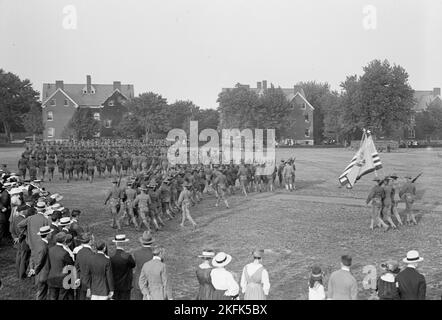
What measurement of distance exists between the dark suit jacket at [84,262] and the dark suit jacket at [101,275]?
8 cm

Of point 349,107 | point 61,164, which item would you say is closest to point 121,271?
point 61,164

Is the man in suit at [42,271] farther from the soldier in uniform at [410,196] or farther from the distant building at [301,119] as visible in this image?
the distant building at [301,119]

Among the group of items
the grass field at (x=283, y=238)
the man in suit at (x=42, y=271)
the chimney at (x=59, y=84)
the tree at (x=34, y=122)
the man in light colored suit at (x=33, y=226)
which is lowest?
the grass field at (x=283, y=238)

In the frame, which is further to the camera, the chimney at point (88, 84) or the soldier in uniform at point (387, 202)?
the chimney at point (88, 84)

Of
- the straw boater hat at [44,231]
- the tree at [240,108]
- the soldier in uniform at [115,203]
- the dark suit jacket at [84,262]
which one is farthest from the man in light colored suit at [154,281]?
the tree at [240,108]

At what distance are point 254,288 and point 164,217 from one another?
37.7ft

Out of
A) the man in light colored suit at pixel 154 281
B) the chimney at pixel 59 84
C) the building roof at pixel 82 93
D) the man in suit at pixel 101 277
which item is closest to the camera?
the man in light colored suit at pixel 154 281

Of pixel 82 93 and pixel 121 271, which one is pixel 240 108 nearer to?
pixel 82 93

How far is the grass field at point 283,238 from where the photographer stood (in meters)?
10.5

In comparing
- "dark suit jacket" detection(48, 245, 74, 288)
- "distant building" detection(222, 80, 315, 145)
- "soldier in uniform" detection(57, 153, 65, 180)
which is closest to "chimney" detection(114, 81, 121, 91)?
"distant building" detection(222, 80, 315, 145)

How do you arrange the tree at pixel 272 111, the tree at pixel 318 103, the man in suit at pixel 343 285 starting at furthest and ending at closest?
the tree at pixel 318 103, the tree at pixel 272 111, the man in suit at pixel 343 285

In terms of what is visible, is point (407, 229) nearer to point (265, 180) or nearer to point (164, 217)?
point (164, 217)

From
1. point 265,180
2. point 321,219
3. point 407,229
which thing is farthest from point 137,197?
point 265,180

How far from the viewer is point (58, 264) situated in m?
8.14
